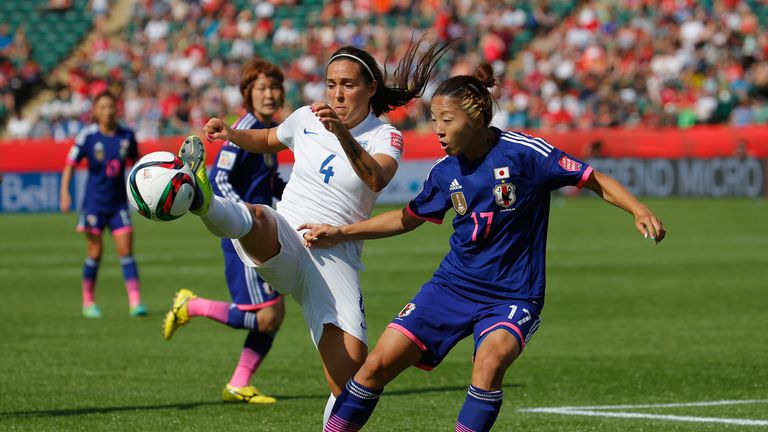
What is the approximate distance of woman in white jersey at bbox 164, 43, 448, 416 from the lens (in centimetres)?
677

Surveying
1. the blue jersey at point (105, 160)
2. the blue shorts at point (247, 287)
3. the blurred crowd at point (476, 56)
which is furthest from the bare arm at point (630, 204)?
the blurred crowd at point (476, 56)

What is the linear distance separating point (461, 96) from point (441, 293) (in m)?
0.95

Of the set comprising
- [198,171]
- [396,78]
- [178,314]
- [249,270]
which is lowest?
[178,314]

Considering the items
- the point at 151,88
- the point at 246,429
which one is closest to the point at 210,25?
the point at 151,88

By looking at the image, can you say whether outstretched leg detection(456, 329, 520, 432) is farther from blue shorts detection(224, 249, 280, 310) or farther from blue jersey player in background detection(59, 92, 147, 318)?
blue jersey player in background detection(59, 92, 147, 318)

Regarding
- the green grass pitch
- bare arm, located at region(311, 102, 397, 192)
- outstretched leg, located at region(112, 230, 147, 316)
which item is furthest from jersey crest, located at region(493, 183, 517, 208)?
outstretched leg, located at region(112, 230, 147, 316)

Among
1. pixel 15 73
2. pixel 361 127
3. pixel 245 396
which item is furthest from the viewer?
pixel 15 73

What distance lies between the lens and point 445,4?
39312 millimetres

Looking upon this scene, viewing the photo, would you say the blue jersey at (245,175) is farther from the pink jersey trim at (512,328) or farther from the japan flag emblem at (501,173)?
the pink jersey trim at (512,328)

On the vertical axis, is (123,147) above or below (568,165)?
below

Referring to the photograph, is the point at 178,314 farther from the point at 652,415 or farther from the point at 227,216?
the point at 652,415

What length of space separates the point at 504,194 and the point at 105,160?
929cm

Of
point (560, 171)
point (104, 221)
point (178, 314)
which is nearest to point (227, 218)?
point (560, 171)

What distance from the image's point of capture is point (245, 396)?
892 centimetres
